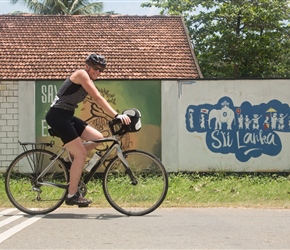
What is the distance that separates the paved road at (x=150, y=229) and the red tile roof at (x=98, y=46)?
1493cm

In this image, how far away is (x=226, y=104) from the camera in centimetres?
1119

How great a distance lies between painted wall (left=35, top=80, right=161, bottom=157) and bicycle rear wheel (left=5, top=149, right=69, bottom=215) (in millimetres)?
3963

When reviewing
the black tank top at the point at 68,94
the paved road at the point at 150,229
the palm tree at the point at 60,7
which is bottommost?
the paved road at the point at 150,229

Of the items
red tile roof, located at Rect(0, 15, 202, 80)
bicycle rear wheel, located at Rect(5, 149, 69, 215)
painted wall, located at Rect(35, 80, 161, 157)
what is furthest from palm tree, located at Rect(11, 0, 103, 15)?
bicycle rear wheel, located at Rect(5, 149, 69, 215)

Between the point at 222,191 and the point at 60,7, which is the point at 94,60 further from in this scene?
the point at 60,7

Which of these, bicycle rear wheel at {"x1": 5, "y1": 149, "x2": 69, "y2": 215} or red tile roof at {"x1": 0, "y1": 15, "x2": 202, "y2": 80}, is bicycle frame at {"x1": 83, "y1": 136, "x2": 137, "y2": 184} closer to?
bicycle rear wheel at {"x1": 5, "y1": 149, "x2": 69, "y2": 215}

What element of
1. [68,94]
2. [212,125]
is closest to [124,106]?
[212,125]

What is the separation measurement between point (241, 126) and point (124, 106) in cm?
204

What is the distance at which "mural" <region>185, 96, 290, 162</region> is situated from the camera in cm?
1116

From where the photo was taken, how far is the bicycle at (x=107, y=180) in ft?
22.6

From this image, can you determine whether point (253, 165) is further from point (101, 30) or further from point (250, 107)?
point (101, 30)

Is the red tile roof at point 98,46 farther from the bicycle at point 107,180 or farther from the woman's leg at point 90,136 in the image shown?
the woman's leg at point 90,136

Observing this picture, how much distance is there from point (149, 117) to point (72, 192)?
4.60 meters

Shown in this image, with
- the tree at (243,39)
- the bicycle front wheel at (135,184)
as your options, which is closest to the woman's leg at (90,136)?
the bicycle front wheel at (135,184)
